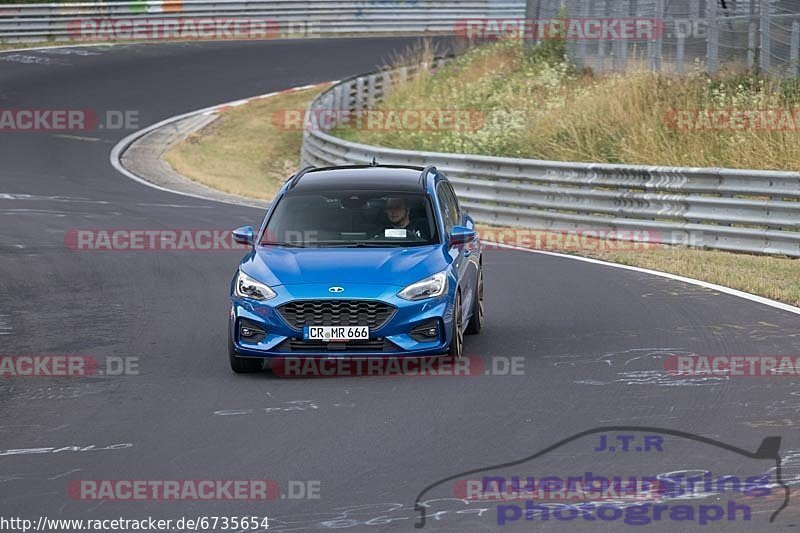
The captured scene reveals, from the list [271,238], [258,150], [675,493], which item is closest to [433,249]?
[271,238]

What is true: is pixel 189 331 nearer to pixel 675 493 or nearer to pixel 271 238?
pixel 271 238

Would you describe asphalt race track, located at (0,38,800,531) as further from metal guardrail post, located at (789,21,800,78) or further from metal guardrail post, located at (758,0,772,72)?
metal guardrail post, located at (758,0,772,72)

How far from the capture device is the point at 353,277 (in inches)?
436

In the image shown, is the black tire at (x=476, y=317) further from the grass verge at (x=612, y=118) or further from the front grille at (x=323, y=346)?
the grass verge at (x=612, y=118)

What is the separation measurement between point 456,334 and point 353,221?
1379 millimetres

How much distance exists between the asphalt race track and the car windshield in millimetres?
1123

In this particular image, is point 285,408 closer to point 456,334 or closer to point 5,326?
point 456,334

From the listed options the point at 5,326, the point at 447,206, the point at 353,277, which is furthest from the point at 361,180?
the point at 5,326

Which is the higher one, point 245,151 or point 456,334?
point 456,334

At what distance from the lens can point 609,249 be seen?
2005cm

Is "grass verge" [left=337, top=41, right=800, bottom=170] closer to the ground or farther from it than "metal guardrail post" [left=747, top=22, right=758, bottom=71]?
closer to the ground

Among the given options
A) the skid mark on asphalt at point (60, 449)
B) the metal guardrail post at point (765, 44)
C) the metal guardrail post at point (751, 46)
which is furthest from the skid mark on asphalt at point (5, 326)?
the metal guardrail post at point (751, 46)

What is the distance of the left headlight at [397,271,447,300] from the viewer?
11.1 metres

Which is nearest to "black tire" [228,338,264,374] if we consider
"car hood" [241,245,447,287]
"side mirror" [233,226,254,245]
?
"car hood" [241,245,447,287]
